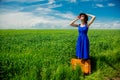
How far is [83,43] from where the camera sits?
6434 millimetres

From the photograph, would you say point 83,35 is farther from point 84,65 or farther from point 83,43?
point 84,65

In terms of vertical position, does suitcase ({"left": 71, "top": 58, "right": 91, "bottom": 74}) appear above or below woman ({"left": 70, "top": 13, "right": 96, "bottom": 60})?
below

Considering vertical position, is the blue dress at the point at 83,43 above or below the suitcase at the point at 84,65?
above

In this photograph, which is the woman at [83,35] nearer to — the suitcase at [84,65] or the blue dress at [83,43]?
the blue dress at [83,43]

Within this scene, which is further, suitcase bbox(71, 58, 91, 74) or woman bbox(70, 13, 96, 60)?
suitcase bbox(71, 58, 91, 74)

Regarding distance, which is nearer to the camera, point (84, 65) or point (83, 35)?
point (83, 35)

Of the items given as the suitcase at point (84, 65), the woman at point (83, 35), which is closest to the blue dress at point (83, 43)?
the woman at point (83, 35)

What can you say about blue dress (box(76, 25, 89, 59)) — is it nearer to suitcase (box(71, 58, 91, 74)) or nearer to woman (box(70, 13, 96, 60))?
woman (box(70, 13, 96, 60))

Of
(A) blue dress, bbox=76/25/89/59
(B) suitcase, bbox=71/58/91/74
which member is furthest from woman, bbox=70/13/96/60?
(B) suitcase, bbox=71/58/91/74

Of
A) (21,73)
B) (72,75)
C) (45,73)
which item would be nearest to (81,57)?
(72,75)

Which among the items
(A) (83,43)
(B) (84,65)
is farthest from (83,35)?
(B) (84,65)

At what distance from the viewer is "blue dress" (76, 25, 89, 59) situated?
6277mm

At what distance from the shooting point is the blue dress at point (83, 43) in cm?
628

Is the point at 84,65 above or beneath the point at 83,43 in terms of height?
beneath
